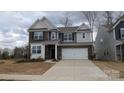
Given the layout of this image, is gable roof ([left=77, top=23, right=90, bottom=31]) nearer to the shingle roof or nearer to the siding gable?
the shingle roof

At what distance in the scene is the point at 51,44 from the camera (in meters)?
28.7

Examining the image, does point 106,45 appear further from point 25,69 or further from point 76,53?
point 25,69

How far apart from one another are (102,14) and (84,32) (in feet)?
24.4

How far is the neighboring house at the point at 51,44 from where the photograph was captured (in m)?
28.7

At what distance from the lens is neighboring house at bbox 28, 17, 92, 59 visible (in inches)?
1130

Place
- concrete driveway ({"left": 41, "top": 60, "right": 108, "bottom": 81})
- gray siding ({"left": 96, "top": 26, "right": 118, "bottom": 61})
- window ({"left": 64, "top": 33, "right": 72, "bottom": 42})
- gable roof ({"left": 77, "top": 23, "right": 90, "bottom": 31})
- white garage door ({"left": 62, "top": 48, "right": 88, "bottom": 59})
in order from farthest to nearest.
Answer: window ({"left": 64, "top": 33, "right": 72, "bottom": 42}) → gable roof ({"left": 77, "top": 23, "right": 90, "bottom": 31}) → white garage door ({"left": 62, "top": 48, "right": 88, "bottom": 59}) → gray siding ({"left": 96, "top": 26, "right": 118, "bottom": 61}) → concrete driveway ({"left": 41, "top": 60, "right": 108, "bottom": 81})

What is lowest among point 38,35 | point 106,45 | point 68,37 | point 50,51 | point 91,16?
point 50,51

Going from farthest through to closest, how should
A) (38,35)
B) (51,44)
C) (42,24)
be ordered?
1. (42,24)
2. (38,35)
3. (51,44)

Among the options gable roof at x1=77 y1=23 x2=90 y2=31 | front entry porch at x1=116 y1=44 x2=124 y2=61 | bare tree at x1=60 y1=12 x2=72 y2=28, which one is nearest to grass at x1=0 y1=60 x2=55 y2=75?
front entry porch at x1=116 y1=44 x2=124 y2=61

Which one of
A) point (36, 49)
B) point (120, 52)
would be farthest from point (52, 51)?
point (120, 52)

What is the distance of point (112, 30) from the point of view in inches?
1033

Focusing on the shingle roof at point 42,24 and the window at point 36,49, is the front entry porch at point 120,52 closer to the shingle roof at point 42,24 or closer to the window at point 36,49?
the shingle roof at point 42,24

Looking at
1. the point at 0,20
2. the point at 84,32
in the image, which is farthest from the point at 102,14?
the point at 0,20
